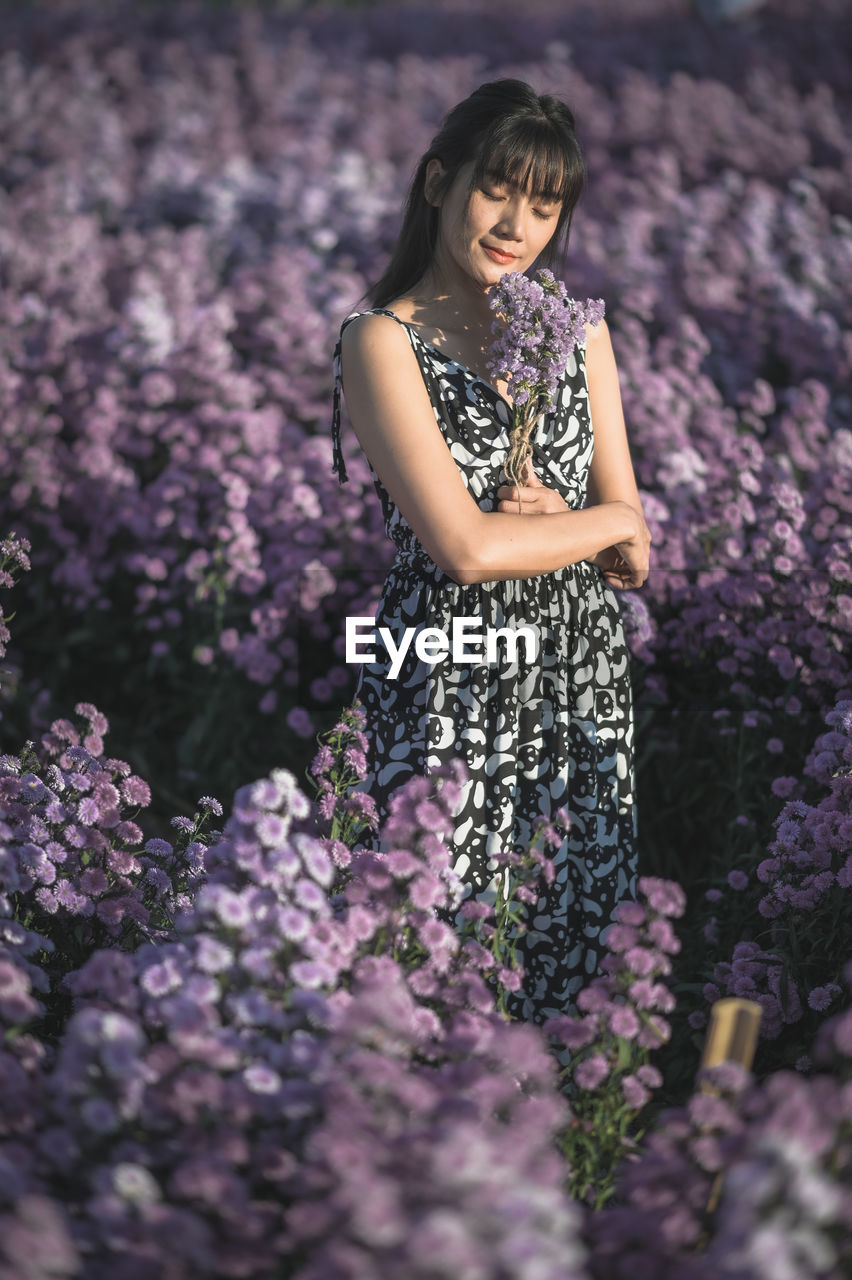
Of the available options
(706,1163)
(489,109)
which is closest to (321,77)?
Result: (489,109)

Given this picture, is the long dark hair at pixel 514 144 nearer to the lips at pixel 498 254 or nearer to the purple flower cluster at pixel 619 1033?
the lips at pixel 498 254

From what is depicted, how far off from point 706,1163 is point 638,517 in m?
1.36

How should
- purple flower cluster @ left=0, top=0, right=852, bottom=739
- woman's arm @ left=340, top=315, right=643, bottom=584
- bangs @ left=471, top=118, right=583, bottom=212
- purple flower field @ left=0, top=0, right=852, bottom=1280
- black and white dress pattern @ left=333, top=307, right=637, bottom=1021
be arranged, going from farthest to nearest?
purple flower cluster @ left=0, top=0, right=852, bottom=739 < black and white dress pattern @ left=333, top=307, right=637, bottom=1021 < bangs @ left=471, top=118, right=583, bottom=212 < woman's arm @ left=340, top=315, right=643, bottom=584 < purple flower field @ left=0, top=0, right=852, bottom=1280

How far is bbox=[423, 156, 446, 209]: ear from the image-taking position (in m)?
2.19

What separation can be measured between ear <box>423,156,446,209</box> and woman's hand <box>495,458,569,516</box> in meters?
0.57

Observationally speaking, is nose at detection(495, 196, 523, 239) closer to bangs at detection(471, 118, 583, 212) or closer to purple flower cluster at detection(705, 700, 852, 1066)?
bangs at detection(471, 118, 583, 212)

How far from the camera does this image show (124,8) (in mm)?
13938

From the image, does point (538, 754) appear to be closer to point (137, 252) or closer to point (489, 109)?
point (489, 109)

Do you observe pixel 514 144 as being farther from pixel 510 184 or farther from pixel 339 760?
pixel 339 760

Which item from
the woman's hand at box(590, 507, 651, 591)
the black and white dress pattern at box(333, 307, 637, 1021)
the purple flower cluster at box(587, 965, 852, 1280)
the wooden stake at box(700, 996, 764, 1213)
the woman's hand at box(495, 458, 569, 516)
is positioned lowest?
the purple flower cluster at box(587, 965, 852, 1280)

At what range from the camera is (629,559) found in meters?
2.36

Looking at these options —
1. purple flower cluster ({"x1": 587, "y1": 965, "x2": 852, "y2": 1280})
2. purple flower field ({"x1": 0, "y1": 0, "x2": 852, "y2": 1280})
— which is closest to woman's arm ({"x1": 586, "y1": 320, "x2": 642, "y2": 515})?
purple flower field ({"x1": 0, "y1": 0, "x2": 852, "y2": 1280})

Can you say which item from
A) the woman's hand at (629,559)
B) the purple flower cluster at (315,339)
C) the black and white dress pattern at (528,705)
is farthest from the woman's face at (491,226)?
the woman's hand at (629,559)

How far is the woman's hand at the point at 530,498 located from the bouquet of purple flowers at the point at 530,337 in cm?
2
